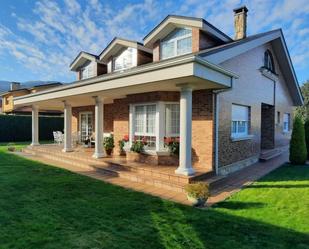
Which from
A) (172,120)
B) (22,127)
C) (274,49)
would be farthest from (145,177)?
(22,127)

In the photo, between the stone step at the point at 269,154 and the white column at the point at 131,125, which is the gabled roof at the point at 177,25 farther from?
the stone step at the point at 269,154

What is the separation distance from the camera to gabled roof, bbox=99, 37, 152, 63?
1255 cm

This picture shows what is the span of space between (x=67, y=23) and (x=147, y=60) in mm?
7443

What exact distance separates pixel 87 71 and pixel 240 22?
33.5ft

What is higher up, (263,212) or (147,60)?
(147,60)

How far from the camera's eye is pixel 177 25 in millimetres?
10977

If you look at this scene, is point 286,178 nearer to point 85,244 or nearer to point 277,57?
point 85,244

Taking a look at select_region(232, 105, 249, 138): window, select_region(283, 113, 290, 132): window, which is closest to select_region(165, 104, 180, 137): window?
select_region(232, 105, 249, 138): window

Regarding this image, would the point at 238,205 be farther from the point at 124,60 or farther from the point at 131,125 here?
the point at 124,60

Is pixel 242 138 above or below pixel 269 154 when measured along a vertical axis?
above

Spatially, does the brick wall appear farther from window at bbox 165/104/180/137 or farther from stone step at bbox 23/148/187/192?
stone step at bbox 23/148/187/192

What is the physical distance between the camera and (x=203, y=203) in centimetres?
587

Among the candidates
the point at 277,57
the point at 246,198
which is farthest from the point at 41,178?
the point at 277,57

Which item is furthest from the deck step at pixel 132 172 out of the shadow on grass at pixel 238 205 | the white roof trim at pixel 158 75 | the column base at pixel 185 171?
the white roof trim at pixel 158 75
